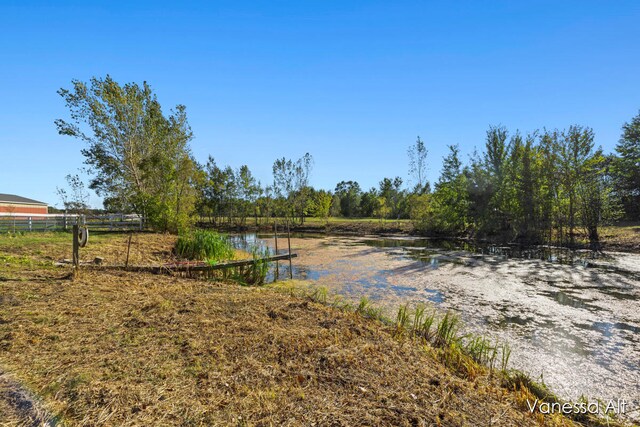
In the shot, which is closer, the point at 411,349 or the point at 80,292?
A: the point at 411,349

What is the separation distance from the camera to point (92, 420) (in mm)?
2281

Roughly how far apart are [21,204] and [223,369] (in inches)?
1470

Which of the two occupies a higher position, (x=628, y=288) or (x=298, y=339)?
(x=298, y=339)

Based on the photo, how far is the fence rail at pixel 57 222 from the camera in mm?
15017

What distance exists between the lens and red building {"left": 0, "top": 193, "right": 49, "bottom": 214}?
1091 inches

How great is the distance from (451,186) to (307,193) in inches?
740

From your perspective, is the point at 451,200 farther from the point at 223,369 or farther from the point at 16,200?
the point at 16,200

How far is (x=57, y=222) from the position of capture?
16703mm

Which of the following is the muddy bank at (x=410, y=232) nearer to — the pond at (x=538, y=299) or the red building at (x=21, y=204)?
the pond at (x=538, y=299)

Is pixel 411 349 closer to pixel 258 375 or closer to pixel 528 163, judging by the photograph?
pixel 258 375

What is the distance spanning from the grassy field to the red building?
30763 mm

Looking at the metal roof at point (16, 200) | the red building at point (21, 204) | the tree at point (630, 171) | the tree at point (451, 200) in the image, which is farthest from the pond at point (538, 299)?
the metal roof at point (16, 200)

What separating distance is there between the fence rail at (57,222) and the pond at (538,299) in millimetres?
10467

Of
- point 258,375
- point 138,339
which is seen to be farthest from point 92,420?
point 138,339
